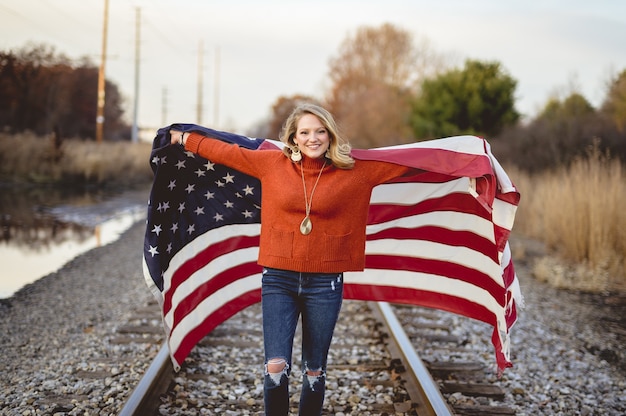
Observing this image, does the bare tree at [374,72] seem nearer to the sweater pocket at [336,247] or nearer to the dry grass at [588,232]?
the dry grass at [588,232]

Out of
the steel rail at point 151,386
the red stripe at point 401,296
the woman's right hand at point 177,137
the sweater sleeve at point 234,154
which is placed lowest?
the steel rail at point 151,386

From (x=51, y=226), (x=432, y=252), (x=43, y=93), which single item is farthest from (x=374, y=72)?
(x=432, y=252)

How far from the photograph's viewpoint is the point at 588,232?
932cm

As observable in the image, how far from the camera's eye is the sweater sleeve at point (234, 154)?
3316 millimetres

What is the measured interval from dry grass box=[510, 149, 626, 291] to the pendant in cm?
660

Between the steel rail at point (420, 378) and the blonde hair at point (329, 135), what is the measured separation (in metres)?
1.82

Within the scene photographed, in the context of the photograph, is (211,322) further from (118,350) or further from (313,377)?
(313,377)

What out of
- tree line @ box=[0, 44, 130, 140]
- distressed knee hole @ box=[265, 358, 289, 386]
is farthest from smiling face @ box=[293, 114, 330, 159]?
tree line @ box=[0, 44, 130, 140]

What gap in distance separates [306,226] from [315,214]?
0.28 ft

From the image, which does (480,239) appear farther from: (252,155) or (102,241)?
(102,241)

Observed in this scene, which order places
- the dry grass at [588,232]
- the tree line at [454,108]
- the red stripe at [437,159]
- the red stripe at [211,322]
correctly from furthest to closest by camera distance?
1. the tree line at [454,108]
2. the dry grass at [588,232]
3. the red stripe at [211,322]
4. the red stripe at [437,159]

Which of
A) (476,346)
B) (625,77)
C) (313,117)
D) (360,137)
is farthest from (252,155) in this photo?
(360,137)

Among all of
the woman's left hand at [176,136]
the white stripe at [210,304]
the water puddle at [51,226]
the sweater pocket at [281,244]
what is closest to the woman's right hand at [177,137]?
the woman's left hand at [176,136]

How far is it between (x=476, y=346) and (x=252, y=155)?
3.39 metres
